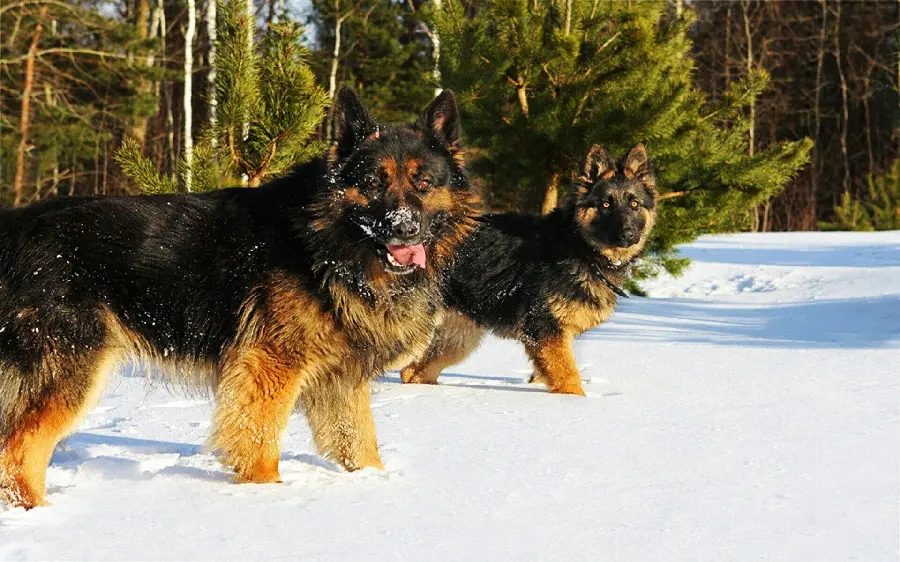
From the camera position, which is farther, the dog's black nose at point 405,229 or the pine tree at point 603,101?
the pine tree at point 603,101

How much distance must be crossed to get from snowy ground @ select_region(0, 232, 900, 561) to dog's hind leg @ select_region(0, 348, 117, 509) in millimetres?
128

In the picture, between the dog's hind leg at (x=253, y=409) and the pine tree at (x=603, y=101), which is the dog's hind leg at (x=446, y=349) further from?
the pine tree at (x=603, y=101)

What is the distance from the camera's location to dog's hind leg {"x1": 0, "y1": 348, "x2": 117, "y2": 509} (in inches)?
142

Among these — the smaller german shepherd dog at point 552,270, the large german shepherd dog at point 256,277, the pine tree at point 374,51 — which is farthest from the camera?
the pine tree at point 374,51

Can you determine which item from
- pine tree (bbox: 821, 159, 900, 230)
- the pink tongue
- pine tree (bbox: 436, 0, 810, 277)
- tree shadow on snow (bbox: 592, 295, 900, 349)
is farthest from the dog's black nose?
pine tree (bbox: 821, 159, 900, 230)

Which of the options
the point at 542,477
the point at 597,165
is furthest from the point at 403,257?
the point at 597,165

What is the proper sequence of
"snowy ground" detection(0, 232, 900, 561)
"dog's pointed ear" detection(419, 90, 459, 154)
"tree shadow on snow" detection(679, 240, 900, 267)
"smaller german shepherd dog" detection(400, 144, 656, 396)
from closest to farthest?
1. "snowy ground" detection(0, 232, 900, 561)
2. "dog's pointed ear" detection(419, 90, 459, 154)
3. "smaller german shepherd dog" detection(400, 144, 656, 396)
4. "tree shadow on snow" detection(679, 240, 900, 267)

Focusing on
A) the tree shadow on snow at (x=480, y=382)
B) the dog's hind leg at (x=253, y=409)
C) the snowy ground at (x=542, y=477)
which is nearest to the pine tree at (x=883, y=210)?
the snowy ground at (x=542, y=477)

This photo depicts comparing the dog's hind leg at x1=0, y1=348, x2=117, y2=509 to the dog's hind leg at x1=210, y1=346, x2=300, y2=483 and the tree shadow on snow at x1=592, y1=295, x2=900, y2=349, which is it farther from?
the tree shadow on snow at x1=592, y1=295, x2=900, y2=349

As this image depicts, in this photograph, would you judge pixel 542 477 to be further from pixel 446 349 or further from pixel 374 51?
pixel 374 51

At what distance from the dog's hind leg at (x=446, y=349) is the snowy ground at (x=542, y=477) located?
0.90 feet

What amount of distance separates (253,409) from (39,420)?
2.84 feet

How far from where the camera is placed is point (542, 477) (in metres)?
3.97

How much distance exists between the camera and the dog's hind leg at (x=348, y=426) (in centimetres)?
436
